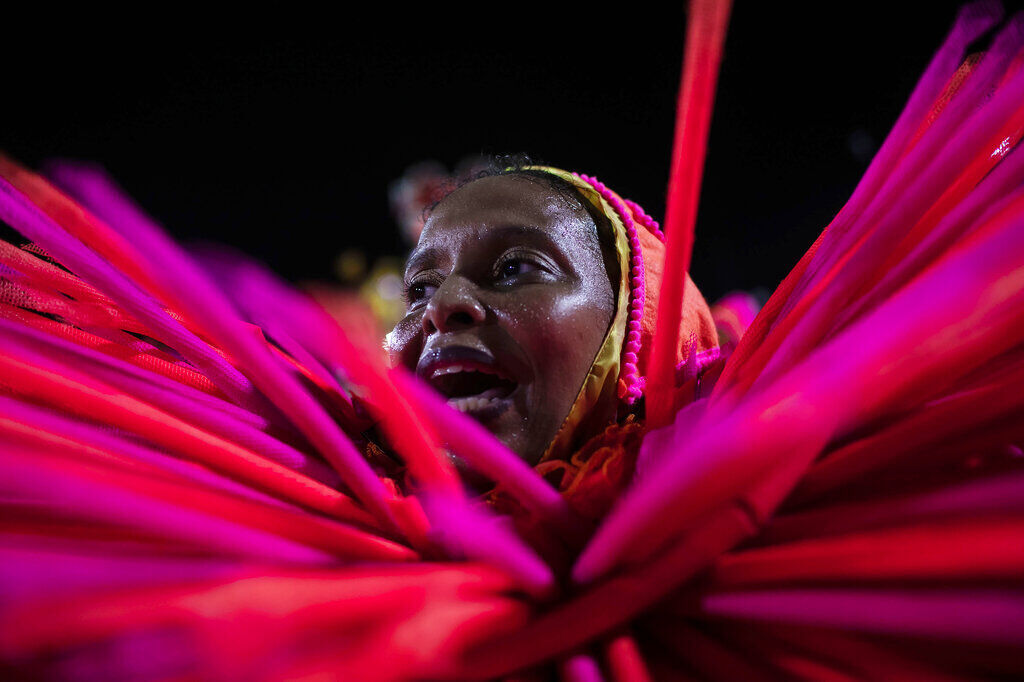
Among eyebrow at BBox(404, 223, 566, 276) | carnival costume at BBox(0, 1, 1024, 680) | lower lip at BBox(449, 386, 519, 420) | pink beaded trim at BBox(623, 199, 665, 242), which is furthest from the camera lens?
pink beaded trim at BBox(623, 199, 665, 242)

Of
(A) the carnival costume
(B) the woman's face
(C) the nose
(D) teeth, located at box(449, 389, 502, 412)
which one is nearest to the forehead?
(B) the woman's face

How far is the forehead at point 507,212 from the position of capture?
2.80 ft

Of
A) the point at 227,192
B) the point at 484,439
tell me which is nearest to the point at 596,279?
the point at 484,439

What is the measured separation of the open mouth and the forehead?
0.64ft

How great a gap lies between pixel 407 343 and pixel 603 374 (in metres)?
0.29

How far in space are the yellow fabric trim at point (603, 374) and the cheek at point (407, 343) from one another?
254 mm

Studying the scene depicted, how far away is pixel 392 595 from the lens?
14.8 inches

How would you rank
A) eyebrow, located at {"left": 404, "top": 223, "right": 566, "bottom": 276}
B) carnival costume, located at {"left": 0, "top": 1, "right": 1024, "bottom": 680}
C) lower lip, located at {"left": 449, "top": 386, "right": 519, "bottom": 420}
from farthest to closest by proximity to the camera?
eyebrow, located at {"left": 404, "top": 223, "right": 566, "bottom": 276}, lower lip, located at {"left": 449, "top": 386, "right": 519, "bottom": 420}, carnival costume, located at {"left": 0, "top": 1, "right": 1024, "bottom": 680}

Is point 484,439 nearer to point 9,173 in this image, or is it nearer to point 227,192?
point 9,173

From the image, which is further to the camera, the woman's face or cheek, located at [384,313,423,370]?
cheek, located at [384,313,423,370]

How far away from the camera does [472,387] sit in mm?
810

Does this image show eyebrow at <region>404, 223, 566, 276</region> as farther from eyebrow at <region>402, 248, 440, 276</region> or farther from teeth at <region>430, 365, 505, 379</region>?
teeth at <region>430, 365, 505, 379</region>

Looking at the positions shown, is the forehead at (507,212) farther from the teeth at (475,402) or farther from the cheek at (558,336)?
the teeth at (475,402)

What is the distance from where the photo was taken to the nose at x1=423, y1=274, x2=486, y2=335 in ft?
2.51
